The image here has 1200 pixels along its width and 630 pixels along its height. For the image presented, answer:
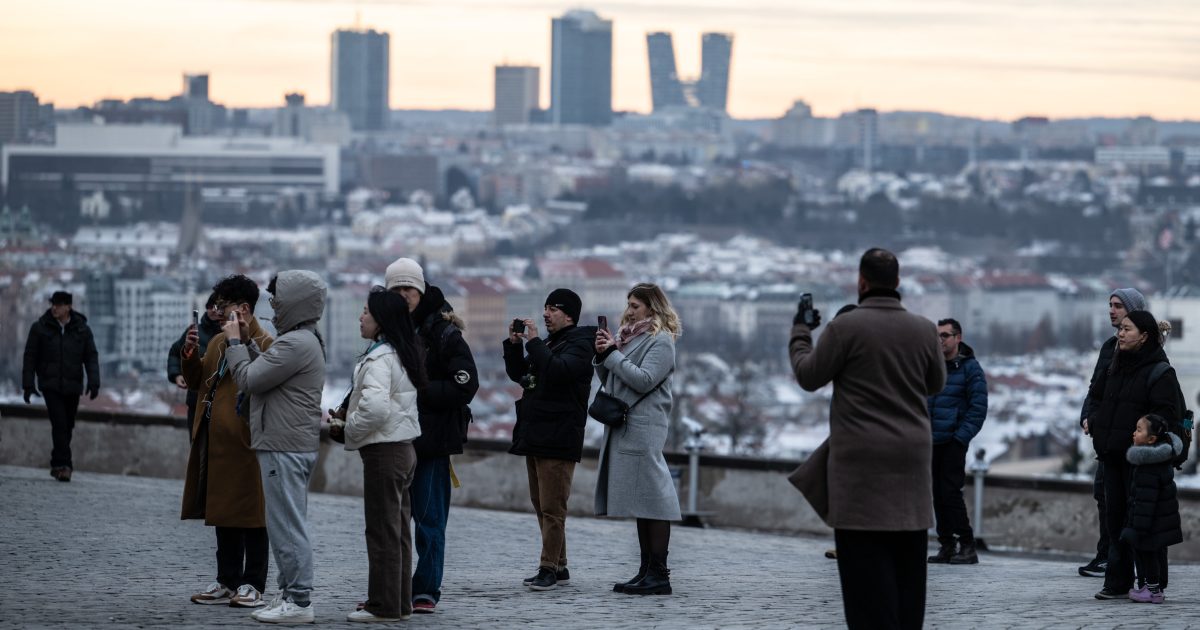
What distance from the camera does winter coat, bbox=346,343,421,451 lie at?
6770 millimetres

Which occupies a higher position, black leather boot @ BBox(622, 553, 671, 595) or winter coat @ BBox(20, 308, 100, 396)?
winter coat @ BBox(20, 308, 100, 396)

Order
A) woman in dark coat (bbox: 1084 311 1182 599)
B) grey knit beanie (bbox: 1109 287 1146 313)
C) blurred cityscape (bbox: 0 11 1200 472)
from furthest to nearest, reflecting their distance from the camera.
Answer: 1. blurred cityscape (bbox: 0 11 1200 472)
2. grey knit beanie (bbox: 1109 287 1146 313)
3. woman in dark coat (bbox: 1084 311 1182 599)

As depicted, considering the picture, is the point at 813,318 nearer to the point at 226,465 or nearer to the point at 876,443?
the point at 876,443

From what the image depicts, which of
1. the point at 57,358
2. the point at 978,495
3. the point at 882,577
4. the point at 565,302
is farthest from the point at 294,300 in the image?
the point at 978,495

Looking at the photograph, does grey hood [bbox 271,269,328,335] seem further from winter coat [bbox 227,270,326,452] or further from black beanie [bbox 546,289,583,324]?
black beanie [bbox 546,289,583,324]

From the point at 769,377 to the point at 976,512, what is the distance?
108 metres

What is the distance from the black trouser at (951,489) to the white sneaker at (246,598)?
3.82 m

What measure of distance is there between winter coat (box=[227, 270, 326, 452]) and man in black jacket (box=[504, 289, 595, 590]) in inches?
45.4

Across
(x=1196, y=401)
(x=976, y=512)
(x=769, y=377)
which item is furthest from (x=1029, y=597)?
(x=769, y=377)

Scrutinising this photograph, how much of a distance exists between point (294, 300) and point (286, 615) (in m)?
1.02

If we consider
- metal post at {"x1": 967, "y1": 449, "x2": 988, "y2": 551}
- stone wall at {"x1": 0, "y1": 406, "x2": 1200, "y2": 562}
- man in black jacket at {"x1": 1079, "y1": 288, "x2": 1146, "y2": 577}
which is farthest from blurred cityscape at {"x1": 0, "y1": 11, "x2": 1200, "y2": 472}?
man in black jacket at {"x1": 1079, "y1": 288, "x2": 1146, "y2": 577}

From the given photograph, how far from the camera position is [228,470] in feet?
23.4

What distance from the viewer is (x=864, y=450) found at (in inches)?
231

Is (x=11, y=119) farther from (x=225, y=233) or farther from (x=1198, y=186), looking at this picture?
(x=1198, y=186)
